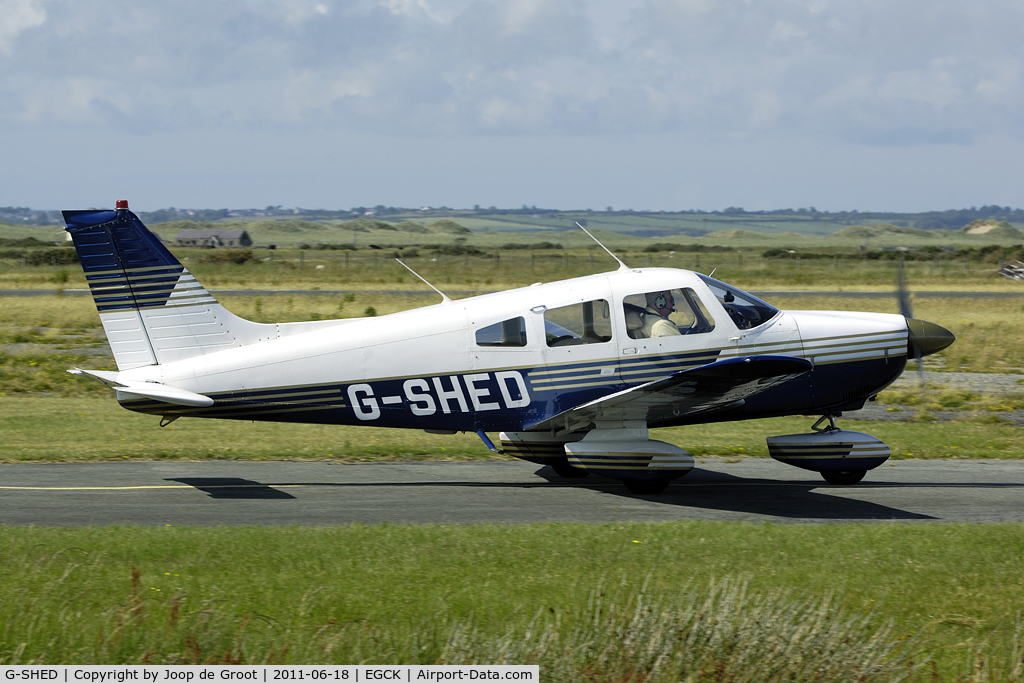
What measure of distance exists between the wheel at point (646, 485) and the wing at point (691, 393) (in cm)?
71

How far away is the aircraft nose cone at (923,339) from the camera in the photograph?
36.9 ft

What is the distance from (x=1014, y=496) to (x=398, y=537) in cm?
752

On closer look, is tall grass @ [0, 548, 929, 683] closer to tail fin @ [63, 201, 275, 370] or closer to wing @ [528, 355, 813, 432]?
wing @ [528, 355, 813, 432]

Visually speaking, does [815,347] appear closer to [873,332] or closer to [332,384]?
[873,332]

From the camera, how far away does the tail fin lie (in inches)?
410

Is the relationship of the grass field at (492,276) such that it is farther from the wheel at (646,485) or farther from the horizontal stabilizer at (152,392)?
the horizontal stabilizer at (152,392)

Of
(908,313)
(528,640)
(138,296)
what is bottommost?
(528,640)

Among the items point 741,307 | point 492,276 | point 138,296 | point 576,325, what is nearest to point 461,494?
point 576,325

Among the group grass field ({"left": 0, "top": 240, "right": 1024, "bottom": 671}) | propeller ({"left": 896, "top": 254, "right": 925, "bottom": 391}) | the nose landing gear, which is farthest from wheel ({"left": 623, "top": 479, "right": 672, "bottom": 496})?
propeller ({"left": 896, "top": 254, "right": 925, "bottom": 391})

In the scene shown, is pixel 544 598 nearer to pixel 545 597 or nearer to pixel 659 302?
pixel 545 597

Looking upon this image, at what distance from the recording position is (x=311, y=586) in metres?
6.86

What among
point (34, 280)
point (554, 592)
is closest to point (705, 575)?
point (554, 592)

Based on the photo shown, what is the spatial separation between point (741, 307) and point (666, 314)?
940 millimetres

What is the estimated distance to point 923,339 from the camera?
443 inches
